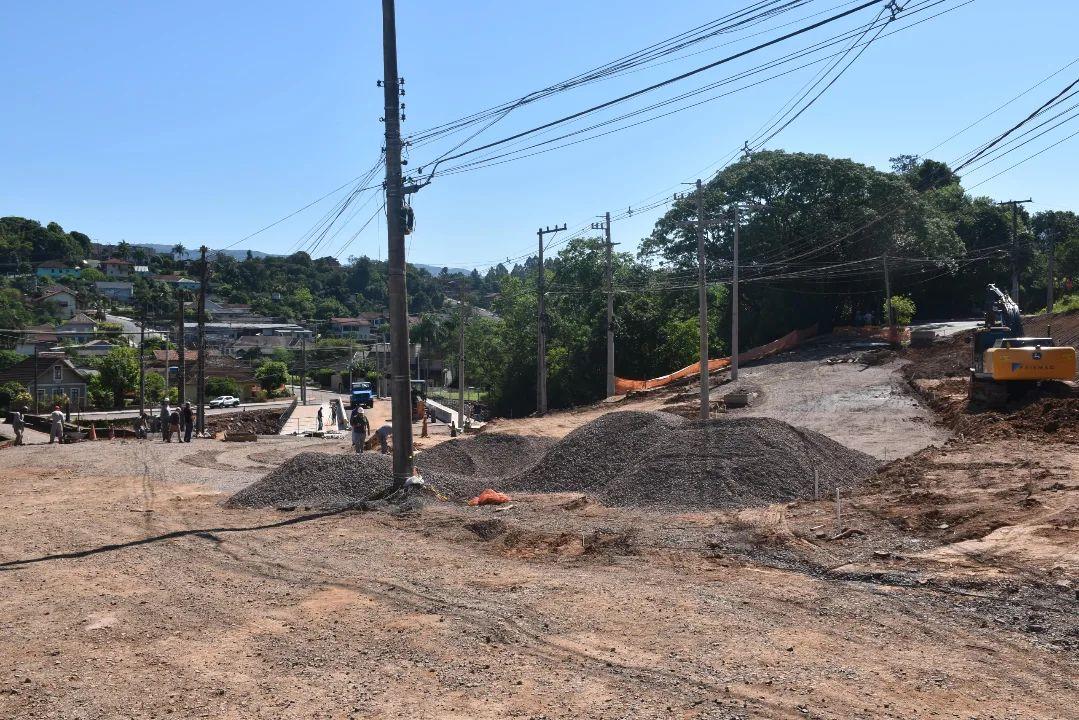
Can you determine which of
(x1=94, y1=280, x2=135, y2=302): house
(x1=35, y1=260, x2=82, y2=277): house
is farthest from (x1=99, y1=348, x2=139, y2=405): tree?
(x1=35, y1=260, x2=82, y2=277): house

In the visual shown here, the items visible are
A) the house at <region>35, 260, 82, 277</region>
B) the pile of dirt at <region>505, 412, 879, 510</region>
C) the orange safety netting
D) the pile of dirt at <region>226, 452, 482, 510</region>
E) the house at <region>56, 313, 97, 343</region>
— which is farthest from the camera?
the house at <region>35, 260, 82, 277</region>

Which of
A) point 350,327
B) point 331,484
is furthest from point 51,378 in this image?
point 350,327

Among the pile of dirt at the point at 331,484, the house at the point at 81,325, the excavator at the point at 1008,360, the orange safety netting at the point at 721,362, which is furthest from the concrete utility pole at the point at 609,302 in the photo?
the house at the point at 81,325

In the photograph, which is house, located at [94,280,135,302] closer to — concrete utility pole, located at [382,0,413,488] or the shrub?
the shrub

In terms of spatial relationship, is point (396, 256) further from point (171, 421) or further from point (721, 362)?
point (721, 362)

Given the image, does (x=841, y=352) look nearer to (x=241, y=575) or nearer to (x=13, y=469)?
(x=13, y=469)

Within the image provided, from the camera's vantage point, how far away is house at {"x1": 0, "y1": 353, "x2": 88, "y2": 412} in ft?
232

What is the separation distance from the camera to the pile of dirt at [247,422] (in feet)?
175

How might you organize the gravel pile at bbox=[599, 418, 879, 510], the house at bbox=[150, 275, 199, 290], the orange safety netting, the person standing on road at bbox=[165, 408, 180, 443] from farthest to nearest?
1. the house at bbox=[150, 275, 199, 290]
2. the orange safety netting
3. the person standing on road at bbox=[165, 408, 180, 443]
4. the gravel pile at bbox=[599, 418, 879, 510]

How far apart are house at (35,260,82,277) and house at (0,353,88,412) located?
9727 centimetres

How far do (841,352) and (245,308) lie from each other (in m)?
120

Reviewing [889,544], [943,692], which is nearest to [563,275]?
[889,544]

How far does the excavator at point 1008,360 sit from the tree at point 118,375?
63.5 meters

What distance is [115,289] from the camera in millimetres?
159875
